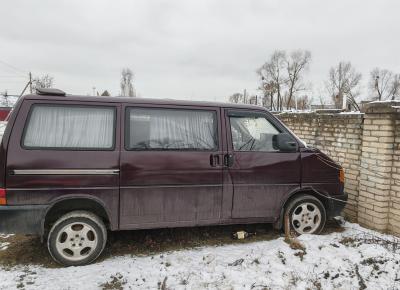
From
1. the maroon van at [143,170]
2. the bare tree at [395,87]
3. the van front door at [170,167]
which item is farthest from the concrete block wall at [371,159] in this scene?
the bare tree at [395,87]

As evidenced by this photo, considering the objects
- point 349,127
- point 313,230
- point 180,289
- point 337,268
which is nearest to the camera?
point 180,289

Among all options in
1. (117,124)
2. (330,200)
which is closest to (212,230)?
(330,200)

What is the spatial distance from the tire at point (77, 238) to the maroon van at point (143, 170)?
0.01 metres

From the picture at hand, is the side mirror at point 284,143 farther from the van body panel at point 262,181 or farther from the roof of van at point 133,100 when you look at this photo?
the roof of van at point 133,100

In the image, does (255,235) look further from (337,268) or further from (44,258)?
(44,258)

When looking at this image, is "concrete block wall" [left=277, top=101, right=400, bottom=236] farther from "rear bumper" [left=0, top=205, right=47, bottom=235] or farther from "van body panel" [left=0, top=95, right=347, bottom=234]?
"rear bumper" [left=0, top=205, right=47, bottom=235]

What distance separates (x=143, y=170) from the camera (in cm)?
402

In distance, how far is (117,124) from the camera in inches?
158

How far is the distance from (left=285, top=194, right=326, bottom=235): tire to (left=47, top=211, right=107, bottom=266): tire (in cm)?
253

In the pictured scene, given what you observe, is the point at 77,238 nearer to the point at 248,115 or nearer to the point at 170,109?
the point at 170,109

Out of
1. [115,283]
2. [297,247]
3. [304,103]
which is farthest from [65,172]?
[304,103]

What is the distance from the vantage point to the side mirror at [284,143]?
4547 mm

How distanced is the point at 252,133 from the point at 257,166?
46 cm

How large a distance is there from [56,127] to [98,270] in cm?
167
